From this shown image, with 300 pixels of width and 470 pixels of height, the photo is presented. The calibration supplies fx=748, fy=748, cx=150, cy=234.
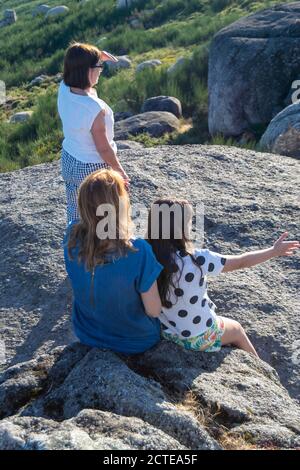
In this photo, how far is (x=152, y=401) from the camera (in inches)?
118

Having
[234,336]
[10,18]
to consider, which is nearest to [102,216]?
[234,336]

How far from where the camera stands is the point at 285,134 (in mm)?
8070

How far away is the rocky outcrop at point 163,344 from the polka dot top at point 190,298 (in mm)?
121

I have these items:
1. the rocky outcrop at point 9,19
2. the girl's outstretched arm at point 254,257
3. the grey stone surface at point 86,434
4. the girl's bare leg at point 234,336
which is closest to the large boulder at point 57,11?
the rocky outcrop at point 9,19

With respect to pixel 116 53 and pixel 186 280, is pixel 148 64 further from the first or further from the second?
pixel 186 280

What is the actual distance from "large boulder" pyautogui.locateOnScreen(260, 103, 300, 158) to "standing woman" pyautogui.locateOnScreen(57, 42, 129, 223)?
3.73 meters

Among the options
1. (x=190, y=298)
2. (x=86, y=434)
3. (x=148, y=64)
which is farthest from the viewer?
(x=148, y=64)

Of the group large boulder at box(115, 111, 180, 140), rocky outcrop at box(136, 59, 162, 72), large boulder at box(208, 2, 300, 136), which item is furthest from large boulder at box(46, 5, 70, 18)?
large boulder at box(208, 2, 300, 136)

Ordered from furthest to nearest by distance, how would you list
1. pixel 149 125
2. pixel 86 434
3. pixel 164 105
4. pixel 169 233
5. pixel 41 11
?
pixel 41 11 → pixel 164 105 → pixel 149 125 → pixel 169 233 → pixel 86 434

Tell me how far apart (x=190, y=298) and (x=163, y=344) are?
0.27 metres

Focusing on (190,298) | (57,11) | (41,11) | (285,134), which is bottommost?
(41,11)

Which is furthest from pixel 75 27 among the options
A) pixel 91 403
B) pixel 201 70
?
pixel 91 403

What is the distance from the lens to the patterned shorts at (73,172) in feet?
15.6

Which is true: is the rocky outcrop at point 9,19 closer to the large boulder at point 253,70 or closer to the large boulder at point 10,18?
the large boulder at point 10,18
